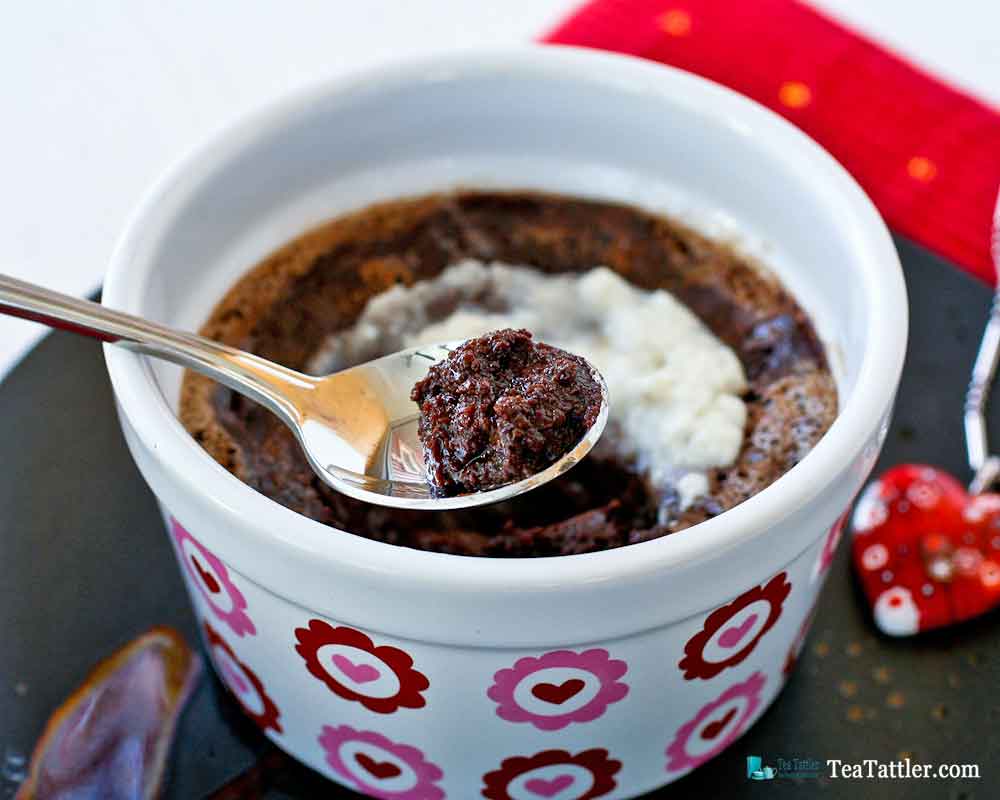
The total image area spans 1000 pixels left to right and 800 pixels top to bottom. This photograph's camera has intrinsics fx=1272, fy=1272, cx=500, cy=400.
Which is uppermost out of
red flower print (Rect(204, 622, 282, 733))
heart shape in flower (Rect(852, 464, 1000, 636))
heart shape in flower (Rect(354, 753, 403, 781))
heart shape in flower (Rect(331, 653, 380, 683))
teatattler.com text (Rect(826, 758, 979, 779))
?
heart shape in flower (Rect(331, 653, 380, 683))

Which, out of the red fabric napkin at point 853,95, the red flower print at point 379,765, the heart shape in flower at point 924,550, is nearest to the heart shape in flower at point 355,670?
the red flower print at point 379,765

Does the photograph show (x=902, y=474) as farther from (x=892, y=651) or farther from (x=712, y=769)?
(x=712, y=769)

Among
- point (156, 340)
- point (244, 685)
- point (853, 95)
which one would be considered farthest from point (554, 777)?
point (853, 95)

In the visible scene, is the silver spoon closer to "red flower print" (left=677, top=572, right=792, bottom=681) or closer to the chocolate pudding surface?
the chocolate pudding surface

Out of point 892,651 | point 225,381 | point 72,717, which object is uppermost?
point 225,381

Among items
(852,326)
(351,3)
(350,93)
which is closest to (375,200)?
(350,93)

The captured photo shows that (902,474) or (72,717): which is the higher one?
(72,717)

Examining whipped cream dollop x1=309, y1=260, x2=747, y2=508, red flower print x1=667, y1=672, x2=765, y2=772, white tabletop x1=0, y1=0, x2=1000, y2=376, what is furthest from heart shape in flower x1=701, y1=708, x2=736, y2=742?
white tabletop x1=0, y1=0, x2=1000, y2=376
